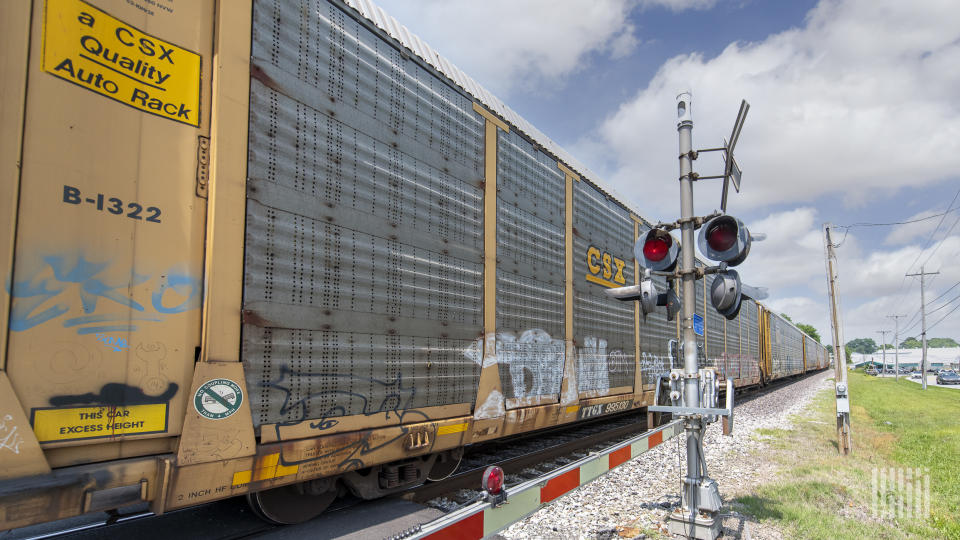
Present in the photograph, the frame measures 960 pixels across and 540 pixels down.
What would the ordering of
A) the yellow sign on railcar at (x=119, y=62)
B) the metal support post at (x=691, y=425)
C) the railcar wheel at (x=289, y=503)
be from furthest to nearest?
the metal support post at (x=691, y=425)
the railcar wheel at (x=289, y=503)
the yellow sign on railcar at (x=119, y=62)

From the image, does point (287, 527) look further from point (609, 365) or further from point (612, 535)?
point (609, 365)

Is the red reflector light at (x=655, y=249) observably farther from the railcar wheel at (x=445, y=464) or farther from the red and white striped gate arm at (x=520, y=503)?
the railcar wheel at (x=445, y=464)

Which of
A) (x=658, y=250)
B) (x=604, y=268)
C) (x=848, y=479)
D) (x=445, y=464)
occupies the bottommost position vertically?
(x=848, y=479)

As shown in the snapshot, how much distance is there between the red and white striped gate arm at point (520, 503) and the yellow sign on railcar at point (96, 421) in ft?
6.49

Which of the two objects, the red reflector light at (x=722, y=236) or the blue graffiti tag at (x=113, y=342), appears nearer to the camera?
the blue graffiti tag at (x=113, y=342)

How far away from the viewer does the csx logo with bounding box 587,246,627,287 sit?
8.77 meters

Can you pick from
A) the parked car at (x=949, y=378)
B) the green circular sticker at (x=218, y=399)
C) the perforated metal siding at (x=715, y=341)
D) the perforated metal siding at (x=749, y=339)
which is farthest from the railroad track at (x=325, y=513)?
the parked car at (x=949, y=378)

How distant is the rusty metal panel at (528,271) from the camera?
255 inches

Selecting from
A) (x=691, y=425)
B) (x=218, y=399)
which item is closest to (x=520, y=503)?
(x=218, y=399)

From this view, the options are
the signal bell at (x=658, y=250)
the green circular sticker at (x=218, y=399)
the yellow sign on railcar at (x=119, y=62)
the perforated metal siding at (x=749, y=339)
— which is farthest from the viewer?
the perforated metal siding at (x=749, y=339)

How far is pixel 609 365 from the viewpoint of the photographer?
887 cm

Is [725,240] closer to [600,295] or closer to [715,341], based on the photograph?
[600,295]

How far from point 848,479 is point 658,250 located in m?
4.87

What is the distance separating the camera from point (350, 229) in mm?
4527
